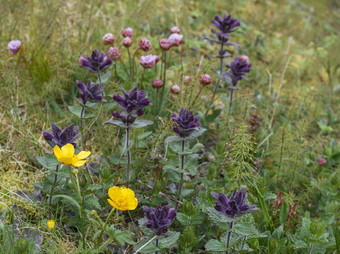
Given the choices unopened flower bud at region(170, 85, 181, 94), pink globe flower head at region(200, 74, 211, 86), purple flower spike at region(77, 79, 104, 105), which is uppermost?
purple flower spike at region(77, 79, 104, 105)

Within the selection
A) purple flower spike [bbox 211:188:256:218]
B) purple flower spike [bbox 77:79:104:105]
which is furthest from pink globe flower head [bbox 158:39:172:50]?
purple flower spike [bbox 211:188:256:218]

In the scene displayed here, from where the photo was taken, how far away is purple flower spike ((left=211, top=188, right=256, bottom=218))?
1.81m

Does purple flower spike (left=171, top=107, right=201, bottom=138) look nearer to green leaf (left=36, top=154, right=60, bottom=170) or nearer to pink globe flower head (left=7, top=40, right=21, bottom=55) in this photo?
green leaf (left=36, top=154, right=60, bottom=170)

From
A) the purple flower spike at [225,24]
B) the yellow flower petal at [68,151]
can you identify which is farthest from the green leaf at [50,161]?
the purple flower spike at [225,24]

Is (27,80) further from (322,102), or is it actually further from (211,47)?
(322,102)

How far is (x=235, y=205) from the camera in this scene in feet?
5.95

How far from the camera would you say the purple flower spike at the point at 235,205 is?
5.93ft

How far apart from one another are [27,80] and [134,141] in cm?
122

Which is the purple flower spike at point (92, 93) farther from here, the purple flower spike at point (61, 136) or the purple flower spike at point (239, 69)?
the purple flower spike at point (239, 69)

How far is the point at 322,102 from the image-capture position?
4219 millimetres

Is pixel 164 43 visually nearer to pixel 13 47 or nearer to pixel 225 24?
pixel 225 24

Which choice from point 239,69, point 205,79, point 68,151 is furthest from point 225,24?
point 68,151

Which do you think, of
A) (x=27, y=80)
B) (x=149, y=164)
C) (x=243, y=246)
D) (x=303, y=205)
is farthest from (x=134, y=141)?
(x=303, y=205)

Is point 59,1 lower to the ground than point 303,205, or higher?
higher
